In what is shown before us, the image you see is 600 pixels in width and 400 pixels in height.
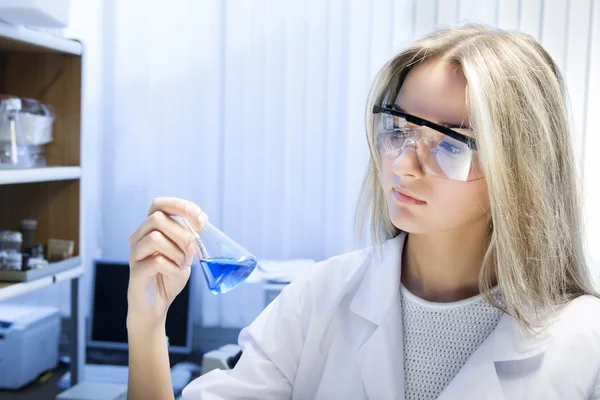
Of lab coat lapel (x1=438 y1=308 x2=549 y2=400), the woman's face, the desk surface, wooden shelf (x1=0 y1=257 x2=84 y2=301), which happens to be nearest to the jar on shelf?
wooden shelf (x1=0 y1=257 x2=84 y2=301)

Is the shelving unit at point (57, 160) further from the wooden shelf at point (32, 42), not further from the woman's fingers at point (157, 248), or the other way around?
the woman's fingers at point (157, 248)

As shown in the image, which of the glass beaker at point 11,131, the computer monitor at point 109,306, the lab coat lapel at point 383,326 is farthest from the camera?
the computer monitor at point 109,306

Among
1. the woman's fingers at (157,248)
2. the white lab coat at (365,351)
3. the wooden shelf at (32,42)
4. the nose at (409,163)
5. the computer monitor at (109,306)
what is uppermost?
the wooden shelf at (32,42)

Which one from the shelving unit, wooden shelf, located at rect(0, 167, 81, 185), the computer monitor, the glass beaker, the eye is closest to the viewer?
the eye

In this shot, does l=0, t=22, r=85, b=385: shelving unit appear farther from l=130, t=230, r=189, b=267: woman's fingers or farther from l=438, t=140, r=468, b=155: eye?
l=438, t=140, r=468, b=155: eye

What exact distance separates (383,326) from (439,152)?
360mm

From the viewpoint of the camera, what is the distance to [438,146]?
1.03 m

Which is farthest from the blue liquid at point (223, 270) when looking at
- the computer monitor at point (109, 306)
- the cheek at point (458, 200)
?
the computer monitor at point (109, 306)

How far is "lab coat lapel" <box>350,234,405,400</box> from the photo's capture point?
113 centimetres

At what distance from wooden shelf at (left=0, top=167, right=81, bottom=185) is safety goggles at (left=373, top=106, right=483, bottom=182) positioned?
116 centimetres

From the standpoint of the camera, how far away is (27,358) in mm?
2238

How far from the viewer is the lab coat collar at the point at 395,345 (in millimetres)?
1052

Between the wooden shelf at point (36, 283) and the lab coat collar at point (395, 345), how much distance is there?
104 centimetres

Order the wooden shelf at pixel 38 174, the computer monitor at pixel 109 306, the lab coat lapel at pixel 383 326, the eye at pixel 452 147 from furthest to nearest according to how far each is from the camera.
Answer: the computer monitor at pixel 109 306 → the wooden shelf at pixel 38 174 → the lab coat lapel at pixel 383 326 → the eye at pixel 452 147
